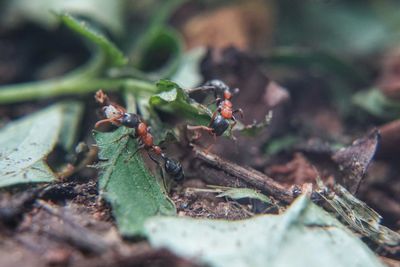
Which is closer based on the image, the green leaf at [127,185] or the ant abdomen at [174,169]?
the green leaf at [127,185]

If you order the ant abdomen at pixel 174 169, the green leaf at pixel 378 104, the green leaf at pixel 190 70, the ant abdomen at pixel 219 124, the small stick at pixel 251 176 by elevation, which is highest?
the green leaf at pixel 378 104

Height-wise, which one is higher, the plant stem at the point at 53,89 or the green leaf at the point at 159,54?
the green leaf at the point at 159,54

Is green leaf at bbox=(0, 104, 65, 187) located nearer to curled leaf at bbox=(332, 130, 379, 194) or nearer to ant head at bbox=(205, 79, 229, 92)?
ant head at bbox=(205, 79, 229, 92)

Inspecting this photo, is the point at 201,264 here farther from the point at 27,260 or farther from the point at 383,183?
the point at 383,183

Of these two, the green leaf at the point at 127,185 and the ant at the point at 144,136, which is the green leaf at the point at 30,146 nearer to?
the green leaf at the point at 127,185

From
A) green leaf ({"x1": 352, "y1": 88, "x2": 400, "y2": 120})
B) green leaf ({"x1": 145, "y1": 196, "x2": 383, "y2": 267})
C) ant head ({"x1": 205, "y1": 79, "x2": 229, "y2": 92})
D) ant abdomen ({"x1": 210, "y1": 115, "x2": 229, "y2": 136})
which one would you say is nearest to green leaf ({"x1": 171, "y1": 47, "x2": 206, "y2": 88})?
ant head ({"x1": 205, "y1": 79, "x2": 229, "y2": 92})

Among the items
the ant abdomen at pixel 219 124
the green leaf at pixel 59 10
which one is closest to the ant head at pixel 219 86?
the ant abdomen at pixel 219 124

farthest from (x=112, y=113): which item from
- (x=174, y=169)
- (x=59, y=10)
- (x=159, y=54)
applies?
(x=59, y=10)

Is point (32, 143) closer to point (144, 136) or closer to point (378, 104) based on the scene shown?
point (144, 136)
